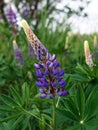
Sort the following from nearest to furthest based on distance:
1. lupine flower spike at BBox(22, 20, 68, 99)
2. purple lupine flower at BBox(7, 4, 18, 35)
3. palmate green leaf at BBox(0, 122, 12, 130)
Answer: lupine flower spike at BBox(22, 20, 68, 99) → palmate green leaf at BBox(0, 122, 12, 130) → purple lupine flower at BBox(7, 4, 18, 35)

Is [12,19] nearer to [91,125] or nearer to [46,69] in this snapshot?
[46,69]

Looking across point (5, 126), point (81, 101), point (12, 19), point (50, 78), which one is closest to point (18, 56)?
point (12, 19)

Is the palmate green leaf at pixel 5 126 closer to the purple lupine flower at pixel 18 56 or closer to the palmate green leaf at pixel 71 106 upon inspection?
the palmate green leaf at pixel 71 106

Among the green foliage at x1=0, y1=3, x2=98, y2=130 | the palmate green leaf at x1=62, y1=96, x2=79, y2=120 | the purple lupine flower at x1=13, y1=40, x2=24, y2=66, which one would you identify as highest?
the palmate green leaf at x1=62, y1=96, x2=79, y2=120

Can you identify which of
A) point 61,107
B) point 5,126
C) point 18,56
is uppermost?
point 61,107

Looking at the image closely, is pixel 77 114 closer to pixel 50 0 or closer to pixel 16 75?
pixel 16 75

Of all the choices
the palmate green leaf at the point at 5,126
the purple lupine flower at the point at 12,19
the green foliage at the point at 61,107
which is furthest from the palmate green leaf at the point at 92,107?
the purple lupine flower at the point at 12,19

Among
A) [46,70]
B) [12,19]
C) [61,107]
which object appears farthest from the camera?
[12,19]

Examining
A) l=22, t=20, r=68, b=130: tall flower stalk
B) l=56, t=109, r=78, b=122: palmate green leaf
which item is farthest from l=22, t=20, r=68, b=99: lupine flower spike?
l=56, t=109, r=78, b=122: palmate green leaf

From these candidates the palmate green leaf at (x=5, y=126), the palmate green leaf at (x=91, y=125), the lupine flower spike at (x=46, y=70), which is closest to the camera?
the palmate green leaf at (x=91, y=125)

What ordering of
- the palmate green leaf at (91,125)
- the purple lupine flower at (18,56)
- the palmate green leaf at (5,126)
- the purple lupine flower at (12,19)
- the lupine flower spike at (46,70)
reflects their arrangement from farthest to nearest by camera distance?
1. the purple lupine flower at (12,19)
2. the purple lupine flower at (18,56)
3. the palmate green leaf at (5,126)
4. the lupine flower spike at (46,70)
5. the palmate green leaf at (91,125)

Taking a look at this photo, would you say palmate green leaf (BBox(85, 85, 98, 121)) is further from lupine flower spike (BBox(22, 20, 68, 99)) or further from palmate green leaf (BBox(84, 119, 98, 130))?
lupine flower spike (BBox(22, 20, 68, 99))

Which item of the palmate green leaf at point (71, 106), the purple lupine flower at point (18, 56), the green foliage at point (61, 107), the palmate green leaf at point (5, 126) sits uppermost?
the palmate green leaf at point (71, 106)

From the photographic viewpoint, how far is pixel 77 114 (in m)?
1.56
